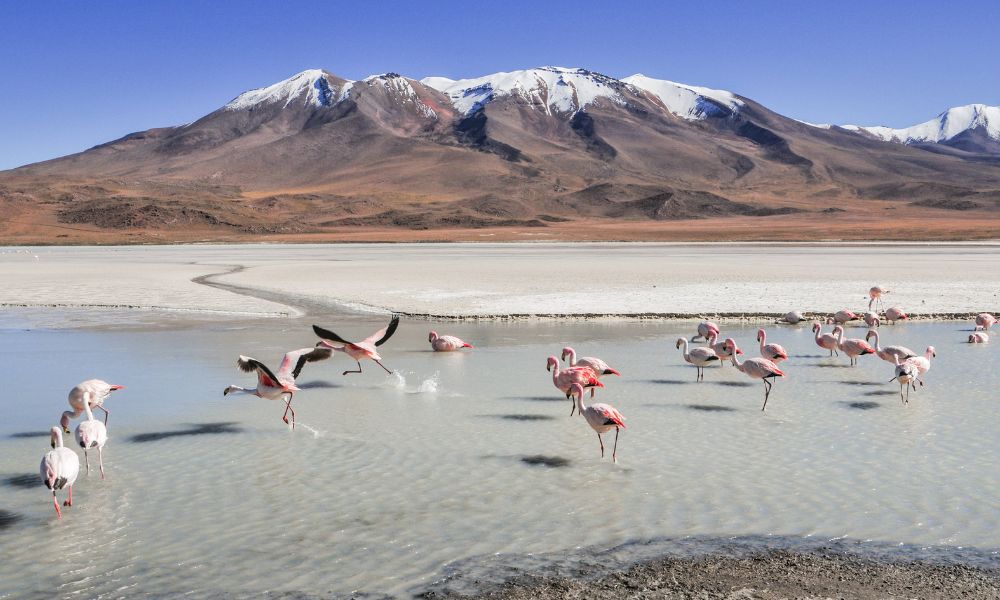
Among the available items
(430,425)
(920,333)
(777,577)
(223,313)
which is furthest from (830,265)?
(777,577)

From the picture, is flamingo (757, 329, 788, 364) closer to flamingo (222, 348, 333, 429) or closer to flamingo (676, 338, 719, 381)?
flamingo (676, 338, 719, 381)

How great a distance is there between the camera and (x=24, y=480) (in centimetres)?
713

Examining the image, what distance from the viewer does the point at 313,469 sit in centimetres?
748

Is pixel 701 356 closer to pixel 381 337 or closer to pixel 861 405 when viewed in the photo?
pixel 861 405

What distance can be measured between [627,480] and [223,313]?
14.4 meters

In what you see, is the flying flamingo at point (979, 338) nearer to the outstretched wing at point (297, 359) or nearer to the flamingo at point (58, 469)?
the outstretched wing at point (297, 359)

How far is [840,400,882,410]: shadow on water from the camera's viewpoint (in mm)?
9805

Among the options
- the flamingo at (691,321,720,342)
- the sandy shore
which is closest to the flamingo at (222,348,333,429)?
the flamingo at (691,321,720,342)

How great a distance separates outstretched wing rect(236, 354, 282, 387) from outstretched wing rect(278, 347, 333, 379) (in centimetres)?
16

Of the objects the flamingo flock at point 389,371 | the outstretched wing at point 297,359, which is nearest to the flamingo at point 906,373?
the flamingo flock at point 389,371

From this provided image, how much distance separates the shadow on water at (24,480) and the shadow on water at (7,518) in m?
0.63

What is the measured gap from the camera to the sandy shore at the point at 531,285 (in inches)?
807

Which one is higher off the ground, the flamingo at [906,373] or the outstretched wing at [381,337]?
the outstretched wing at [381,337]

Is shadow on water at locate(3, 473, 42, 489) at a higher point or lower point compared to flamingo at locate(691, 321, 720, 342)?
lower
